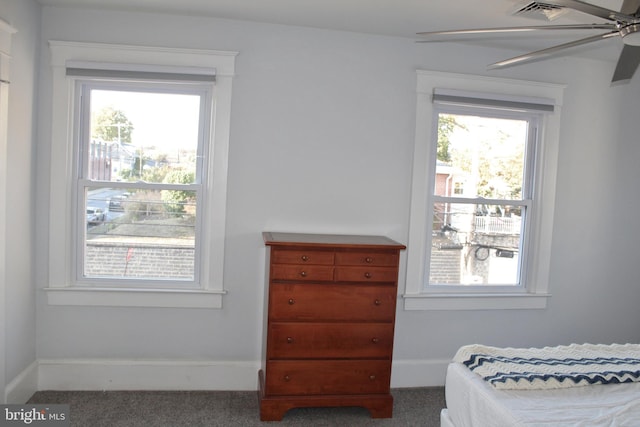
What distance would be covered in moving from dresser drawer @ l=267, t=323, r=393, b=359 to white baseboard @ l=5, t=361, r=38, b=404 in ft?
5.00

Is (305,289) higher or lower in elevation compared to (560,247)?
lower

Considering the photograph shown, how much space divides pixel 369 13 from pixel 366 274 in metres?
1.60

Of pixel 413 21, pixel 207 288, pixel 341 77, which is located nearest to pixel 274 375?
pixel 207 288

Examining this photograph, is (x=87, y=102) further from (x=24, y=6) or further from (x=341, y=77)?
(x=341, y=77)

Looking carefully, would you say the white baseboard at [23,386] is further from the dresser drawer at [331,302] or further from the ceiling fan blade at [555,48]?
the ceiling fan blade at [555,48]

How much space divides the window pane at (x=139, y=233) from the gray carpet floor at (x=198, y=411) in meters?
0.78

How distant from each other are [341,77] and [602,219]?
2.37 metres

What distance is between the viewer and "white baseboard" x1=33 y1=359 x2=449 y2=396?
3.18 metres

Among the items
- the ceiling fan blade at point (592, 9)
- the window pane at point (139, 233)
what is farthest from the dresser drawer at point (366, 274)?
the ceiling fan blade at point (592, 9)

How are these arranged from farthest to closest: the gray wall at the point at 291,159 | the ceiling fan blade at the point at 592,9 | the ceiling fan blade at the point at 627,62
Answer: the gray wall at the point at 291,159
the ceiling fan blade at the point at 627,62
the ceiling fan blade at the point at 592,9

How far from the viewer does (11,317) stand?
112 inches

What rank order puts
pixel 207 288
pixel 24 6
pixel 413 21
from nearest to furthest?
pixel 24 6 → pixel 413 21 → pixel 207 288
